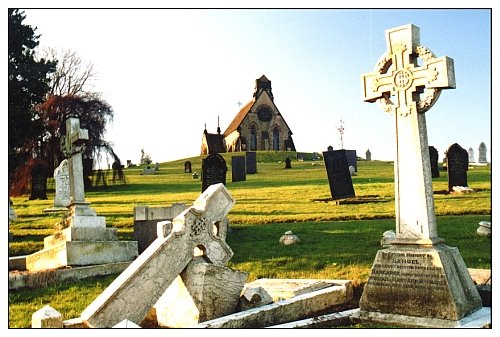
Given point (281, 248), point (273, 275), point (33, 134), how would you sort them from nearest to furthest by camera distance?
1. point (273, 275)
2. point (281, 248)
3. point (33, 134)

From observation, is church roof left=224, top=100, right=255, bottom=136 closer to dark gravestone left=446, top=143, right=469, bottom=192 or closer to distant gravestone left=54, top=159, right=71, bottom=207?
distant gravestone left=54, top=159, right=71, bottom=207

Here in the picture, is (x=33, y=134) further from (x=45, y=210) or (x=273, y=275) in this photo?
(x=273, y=275)

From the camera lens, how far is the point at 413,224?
677 cm

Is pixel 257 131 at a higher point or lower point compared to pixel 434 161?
higher

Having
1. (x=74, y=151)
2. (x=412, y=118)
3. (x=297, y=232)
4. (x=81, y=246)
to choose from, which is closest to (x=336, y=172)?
(x=297, y=232)

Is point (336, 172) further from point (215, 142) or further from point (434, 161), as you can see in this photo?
point (215, 142)

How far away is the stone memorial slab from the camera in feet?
18.0

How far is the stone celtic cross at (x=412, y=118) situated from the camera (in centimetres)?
668

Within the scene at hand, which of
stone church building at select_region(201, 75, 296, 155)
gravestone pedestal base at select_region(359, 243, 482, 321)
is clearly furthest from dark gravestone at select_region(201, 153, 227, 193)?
stone church building at select_region(201, 75, 296, 155)

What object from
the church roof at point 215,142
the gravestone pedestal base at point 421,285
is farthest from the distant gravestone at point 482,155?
the church roof at point 215,142

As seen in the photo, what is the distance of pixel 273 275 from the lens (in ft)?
28.9

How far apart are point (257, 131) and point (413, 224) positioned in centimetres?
6561

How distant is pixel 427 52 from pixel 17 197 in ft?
75.3

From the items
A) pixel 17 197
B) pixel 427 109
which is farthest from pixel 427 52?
pixel 17 197
